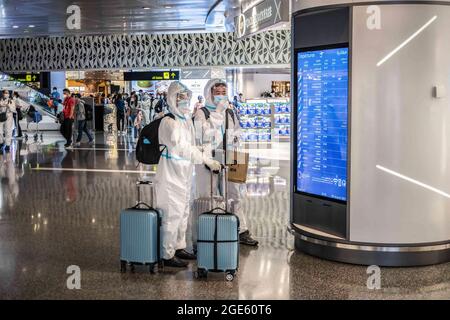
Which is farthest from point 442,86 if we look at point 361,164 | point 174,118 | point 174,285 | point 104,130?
point 104,130

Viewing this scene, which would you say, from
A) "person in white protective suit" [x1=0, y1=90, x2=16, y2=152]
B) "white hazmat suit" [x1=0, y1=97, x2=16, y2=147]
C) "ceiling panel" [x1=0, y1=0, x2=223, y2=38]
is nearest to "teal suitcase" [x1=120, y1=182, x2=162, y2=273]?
"ceiling panel" [x1=0, y1=0, x2=223, y2=38]

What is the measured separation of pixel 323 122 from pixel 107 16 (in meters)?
12.0

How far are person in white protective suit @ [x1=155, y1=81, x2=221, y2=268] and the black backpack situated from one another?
0.05 meters

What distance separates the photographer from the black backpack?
5742mm

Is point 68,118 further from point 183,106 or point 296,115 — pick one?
point 183,106

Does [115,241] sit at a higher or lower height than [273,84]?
lower

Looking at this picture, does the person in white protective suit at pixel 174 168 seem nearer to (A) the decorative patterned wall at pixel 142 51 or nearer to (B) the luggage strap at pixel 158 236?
(B) the luggage strap at pixel 158 236

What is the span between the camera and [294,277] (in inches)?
223

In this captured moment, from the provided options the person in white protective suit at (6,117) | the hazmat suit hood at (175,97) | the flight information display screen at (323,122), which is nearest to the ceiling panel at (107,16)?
the person in white protective suit at (6,117)

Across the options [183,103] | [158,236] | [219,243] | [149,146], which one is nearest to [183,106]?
[183,103]

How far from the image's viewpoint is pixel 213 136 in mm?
6727

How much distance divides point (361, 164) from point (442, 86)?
3.39ft

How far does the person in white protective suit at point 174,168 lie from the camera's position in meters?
5.78

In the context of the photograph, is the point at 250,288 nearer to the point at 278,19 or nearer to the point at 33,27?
the point at 278,19
